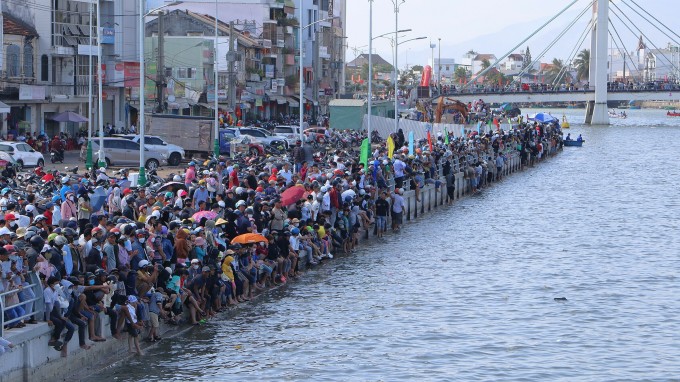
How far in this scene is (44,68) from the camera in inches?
2354

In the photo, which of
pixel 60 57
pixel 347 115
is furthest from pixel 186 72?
pixel 60 57

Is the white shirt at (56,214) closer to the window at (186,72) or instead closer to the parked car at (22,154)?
the parked car at (22,154)

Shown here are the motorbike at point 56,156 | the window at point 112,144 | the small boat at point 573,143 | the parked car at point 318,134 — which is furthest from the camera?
the small boat at point 573,143

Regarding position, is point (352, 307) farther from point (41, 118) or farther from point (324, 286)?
point (41, 118)

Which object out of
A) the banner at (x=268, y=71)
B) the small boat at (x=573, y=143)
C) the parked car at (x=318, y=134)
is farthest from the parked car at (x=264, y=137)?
the small boat at (x=573, y=143)

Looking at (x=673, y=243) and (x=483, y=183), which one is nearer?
(x=673, y=243)

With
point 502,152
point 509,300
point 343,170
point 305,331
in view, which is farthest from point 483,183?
point 305,331

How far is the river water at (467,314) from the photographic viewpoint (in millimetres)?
20356

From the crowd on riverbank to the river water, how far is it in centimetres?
63

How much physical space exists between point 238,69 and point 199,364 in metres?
64.2

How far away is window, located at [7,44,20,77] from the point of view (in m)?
55.6

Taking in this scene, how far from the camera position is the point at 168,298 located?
2047 cm

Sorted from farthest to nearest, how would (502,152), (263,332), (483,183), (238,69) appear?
(238,69), (502,152), (483,183), (263,332)

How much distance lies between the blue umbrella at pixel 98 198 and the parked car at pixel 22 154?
679 inches
